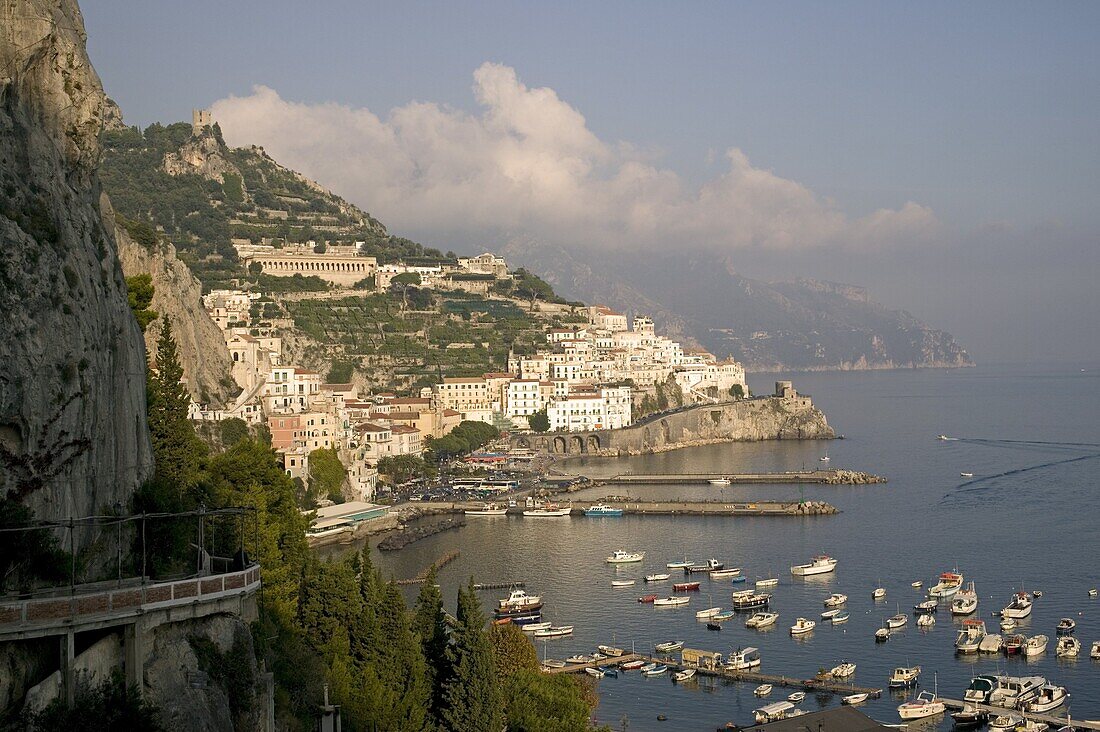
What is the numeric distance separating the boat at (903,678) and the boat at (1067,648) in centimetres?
361

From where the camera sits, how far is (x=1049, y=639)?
2650 cm

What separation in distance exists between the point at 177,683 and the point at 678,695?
15.3 m

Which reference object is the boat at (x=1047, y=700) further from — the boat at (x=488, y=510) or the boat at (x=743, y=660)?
the boat at (x=488, y=510)

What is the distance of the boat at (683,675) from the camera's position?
78.9ft

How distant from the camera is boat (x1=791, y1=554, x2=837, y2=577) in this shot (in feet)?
111

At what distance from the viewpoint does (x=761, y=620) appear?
2852 cm

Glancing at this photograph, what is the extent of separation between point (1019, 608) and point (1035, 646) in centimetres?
324

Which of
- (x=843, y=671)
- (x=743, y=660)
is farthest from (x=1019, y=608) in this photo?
(x=743, y=660)

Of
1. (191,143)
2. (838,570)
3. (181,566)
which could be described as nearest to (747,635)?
(838,570)

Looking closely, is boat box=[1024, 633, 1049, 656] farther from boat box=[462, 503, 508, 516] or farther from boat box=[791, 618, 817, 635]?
boat box=[462, 503, 508, 516]

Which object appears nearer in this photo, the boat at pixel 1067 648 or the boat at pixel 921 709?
the boat at pixel 921 709

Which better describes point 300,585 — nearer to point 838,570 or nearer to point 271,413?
point 838,570

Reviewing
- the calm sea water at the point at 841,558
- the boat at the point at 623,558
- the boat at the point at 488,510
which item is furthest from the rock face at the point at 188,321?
the boat at the point at 623,558

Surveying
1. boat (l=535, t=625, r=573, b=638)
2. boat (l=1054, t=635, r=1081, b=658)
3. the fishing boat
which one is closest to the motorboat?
the fishing boat
